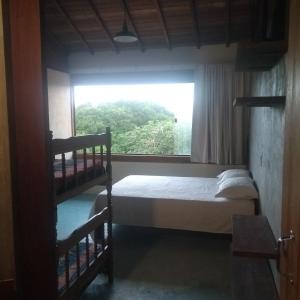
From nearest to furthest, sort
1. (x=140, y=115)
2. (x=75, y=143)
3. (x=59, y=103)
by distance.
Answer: (x=75, y=143)
(x=59, y=103)
(x=140, y=115)

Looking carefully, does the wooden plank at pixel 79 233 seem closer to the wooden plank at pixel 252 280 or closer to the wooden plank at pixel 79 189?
the wooden plank at pixel 79 189

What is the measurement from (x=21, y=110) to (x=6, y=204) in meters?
0.34

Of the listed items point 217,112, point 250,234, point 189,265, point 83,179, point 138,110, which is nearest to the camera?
point 250,234

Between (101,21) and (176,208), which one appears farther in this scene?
(101,21)

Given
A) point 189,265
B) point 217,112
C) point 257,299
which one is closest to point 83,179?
point 189,265

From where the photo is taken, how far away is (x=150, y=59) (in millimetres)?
5496

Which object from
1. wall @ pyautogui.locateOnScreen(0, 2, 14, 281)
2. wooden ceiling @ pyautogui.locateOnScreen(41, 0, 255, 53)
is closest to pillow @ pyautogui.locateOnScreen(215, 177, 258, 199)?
wooden ceiling @ pyautogui.locateOnScreen(41, 0, 255, 53)

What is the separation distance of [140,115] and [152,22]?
67.6 inches

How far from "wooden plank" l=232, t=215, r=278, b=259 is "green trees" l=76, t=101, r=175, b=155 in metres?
3.38

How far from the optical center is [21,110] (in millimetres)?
1116

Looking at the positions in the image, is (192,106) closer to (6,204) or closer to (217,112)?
(217,112)

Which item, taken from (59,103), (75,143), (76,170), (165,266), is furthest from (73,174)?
(59,103)

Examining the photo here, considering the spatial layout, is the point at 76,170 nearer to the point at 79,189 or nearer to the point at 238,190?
the point at 79,189

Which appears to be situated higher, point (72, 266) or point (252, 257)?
point (252, 257)
